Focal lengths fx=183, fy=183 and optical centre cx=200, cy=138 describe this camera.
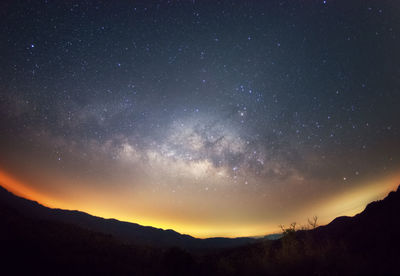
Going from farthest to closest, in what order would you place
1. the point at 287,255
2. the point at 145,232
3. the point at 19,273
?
the point at 145,232 → the point at 287,255 → the point at 19,273

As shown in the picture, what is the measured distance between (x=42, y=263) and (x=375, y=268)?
12424mm

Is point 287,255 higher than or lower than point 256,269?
higher

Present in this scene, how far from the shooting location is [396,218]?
23.0 meters

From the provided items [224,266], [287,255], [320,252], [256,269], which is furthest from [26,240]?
[320,252]

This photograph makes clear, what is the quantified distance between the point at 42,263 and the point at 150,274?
15.3 feet

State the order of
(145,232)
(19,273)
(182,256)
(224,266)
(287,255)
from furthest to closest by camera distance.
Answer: (145,232) < (182,256) < (224,266) < (287,255) < (19,273)

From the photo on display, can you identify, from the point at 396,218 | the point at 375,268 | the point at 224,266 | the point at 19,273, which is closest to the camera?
the point at 375,268

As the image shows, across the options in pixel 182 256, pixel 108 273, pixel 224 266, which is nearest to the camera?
pixel 108 273

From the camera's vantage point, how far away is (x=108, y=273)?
27.0 ft

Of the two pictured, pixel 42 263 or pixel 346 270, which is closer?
pixel 346 270

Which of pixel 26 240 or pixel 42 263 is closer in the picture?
pixel 42 263

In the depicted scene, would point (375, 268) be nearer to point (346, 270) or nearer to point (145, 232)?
point (346, 270)

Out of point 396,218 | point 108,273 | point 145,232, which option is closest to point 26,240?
point 108,273

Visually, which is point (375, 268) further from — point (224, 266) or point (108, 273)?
point (108, 273)
